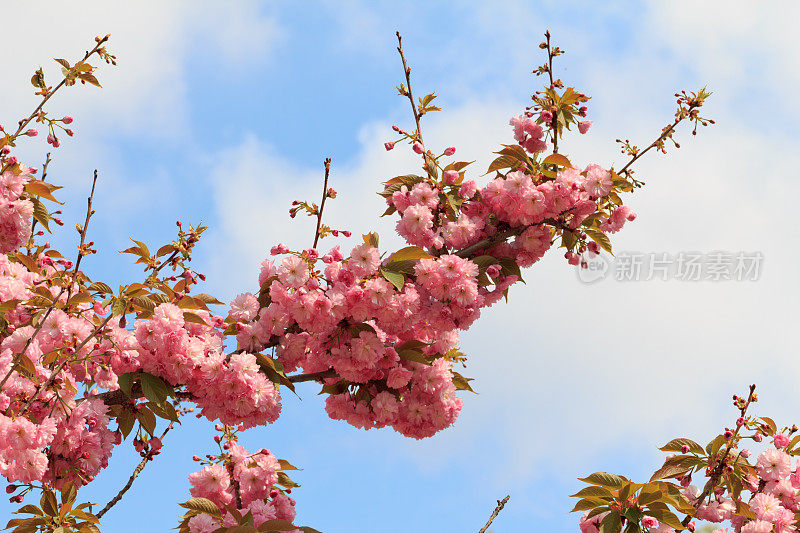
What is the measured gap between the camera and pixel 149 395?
3.48m

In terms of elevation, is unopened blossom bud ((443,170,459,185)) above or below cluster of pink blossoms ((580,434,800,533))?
above

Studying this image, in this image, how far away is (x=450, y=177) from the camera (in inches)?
157

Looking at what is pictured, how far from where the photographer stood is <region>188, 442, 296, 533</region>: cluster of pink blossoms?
146 inches

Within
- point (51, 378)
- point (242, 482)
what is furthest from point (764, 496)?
point (51, 378)

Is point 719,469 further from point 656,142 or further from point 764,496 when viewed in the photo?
point 656,142

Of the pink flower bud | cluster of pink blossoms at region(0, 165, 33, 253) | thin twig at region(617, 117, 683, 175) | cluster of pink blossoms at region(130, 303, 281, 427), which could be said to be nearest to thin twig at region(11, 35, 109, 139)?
cluster of pink blossoms at region(0, 165, 33, 253)

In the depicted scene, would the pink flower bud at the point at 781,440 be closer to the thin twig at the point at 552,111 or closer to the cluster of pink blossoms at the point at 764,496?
the cluster of pink blossoms at the point at 764,496

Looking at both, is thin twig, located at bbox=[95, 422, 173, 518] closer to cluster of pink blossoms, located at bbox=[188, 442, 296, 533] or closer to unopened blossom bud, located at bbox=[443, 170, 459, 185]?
cluster of pink blossoms, located at bbox=[188, 442, 296, 533]

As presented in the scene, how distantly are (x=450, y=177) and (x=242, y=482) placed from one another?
6.44 feet

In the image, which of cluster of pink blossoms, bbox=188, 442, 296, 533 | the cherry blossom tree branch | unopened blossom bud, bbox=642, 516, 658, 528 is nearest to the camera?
the cherry blossom tree branch

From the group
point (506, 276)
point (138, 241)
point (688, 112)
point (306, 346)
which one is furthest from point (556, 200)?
point (138, 241)

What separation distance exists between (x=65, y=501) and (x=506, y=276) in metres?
2.45

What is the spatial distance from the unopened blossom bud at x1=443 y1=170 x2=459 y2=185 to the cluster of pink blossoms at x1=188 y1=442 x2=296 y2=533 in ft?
5.76

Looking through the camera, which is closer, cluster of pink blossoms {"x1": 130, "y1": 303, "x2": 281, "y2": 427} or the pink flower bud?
cluster of pink blossoms {"x1": 130, "y1": 303, "x2": 281, "y2": 427}
